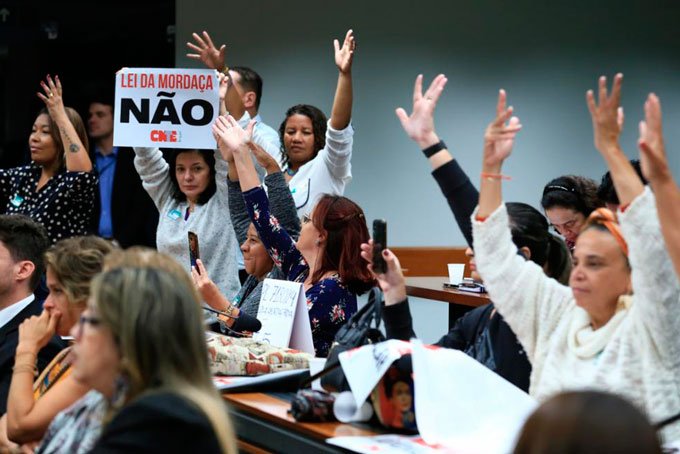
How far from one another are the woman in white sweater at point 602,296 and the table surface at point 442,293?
2092mm

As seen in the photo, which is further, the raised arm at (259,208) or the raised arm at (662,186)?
the raised arm at (259,208)

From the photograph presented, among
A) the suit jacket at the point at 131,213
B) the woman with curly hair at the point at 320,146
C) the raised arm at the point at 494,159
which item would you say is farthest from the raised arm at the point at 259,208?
the suit jacket at the point at 131,213

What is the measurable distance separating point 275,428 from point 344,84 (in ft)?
6.85

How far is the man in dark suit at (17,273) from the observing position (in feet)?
10.8

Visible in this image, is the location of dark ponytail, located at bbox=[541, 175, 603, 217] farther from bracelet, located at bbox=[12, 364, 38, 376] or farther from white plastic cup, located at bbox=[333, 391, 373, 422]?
bracelet, located at bbox=[12, 364, 38, 376]

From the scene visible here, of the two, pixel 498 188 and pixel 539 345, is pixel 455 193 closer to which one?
pixel 498 188

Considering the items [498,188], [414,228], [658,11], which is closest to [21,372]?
[498,188]

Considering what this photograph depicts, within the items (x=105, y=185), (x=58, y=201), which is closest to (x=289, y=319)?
(x=58, y=201)

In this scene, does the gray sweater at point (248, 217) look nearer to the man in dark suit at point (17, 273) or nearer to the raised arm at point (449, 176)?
the man in dark suit at point (17, 273)

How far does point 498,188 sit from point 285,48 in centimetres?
529

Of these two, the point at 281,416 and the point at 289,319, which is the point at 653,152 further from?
the point at 289,319

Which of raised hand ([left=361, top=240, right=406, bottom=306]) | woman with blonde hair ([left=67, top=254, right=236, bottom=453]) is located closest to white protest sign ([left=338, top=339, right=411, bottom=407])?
raised hand ([left=361, top=240, right=406, bottom=306])

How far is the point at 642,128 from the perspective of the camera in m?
2.24

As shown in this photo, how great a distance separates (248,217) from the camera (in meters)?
4.36
